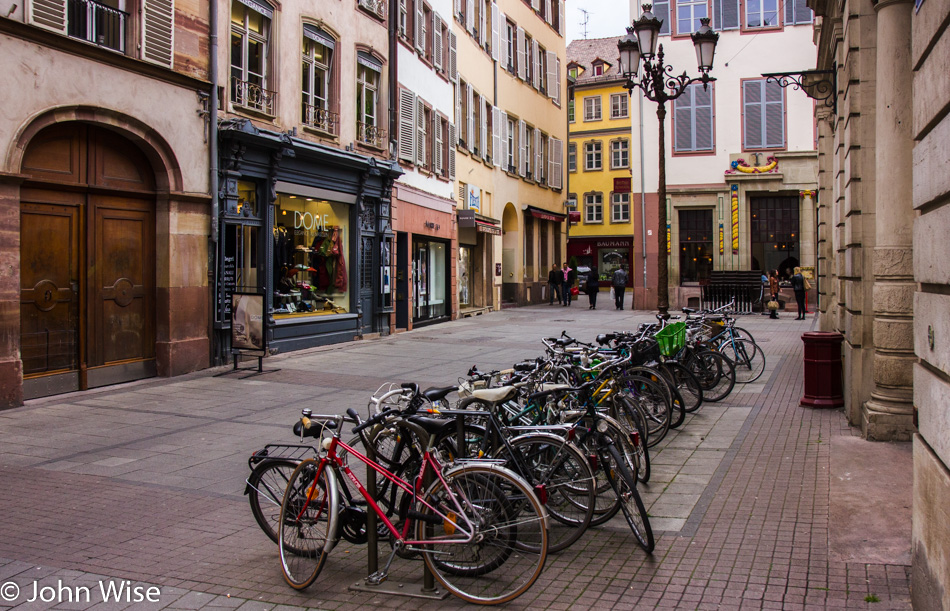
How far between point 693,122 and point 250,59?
19.2 meters

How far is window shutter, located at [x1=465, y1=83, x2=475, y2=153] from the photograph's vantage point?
27.2 metres

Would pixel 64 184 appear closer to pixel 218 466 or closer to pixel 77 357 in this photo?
pixel 77 357

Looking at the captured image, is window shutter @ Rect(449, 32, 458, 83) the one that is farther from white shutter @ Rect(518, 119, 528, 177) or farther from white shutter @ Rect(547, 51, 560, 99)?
white shutter @ Rect(547, 51, 560, 99)

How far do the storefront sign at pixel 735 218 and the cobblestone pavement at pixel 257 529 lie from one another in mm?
19643

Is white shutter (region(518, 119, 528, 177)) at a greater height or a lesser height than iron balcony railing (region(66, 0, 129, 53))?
greater

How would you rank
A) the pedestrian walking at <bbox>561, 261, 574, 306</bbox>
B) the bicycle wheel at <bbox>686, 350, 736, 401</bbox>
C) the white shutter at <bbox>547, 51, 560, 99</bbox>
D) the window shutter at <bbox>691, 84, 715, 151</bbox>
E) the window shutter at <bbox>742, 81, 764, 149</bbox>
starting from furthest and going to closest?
the white shutter at <bbox>547, 51, 560, 99</bbox>
the pedestrian walking at <bbox>561, 261, 574, 306</bbox>
the window shutter at <bbox>691, 84, 715, 151</bbox>
the window shutter at <bbox>742, 81, 764, 149</bbox>
the bicycle wheel at <bbox>686, 350, 736, 401</bbox>

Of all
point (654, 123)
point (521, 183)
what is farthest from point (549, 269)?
point (654, 123)

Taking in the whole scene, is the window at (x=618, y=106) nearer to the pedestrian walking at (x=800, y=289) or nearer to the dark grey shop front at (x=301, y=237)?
the pedestrian walking at (x=800, y=289)

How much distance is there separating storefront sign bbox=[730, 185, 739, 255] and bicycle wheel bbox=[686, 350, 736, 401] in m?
19.9

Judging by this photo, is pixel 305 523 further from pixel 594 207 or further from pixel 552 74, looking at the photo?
pixel 594 207

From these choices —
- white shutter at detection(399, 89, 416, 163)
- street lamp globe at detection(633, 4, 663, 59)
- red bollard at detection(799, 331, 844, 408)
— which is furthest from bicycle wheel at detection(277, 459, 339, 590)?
white shutter at detection(399, 89, 416, 163)

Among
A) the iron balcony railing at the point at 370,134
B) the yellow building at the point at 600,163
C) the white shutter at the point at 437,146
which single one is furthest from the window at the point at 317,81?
the yellow building at the point at 600,163

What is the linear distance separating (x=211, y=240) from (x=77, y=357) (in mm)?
3180

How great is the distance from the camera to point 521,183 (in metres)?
33.3
